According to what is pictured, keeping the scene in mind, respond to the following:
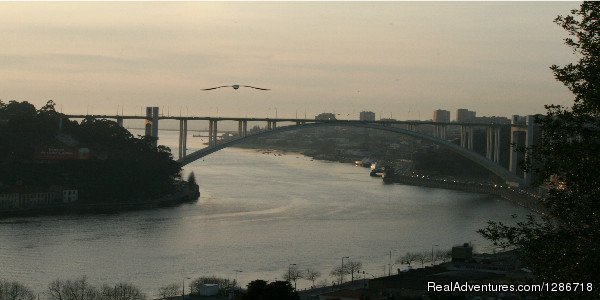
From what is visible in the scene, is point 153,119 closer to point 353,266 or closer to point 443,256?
point 443,256

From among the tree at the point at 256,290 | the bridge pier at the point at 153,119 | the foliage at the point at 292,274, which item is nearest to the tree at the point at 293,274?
the foliage at the point at 292,274

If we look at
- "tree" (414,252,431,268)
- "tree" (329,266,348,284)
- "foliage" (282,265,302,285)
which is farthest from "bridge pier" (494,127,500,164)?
"foliage" (282,265,302,285)

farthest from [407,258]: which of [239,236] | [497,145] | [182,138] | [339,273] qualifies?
A: [497,145]

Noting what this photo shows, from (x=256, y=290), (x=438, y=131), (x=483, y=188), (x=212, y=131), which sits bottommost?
(x=483, y=188)

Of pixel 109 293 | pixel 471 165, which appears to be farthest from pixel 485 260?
pixel 471 165

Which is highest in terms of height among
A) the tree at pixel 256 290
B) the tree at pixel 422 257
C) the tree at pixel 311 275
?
the tree at pixel 256 290

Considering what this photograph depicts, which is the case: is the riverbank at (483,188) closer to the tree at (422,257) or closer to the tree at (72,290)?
the tree at (422,257)
